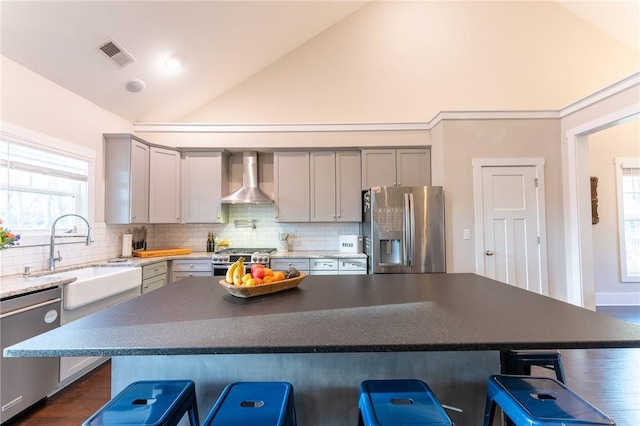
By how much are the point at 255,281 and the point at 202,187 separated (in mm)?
2866

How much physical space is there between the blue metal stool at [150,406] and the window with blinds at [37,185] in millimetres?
2331

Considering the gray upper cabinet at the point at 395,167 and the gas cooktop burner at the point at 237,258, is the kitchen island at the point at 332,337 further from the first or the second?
the gray upper cabinet at the point at 395,167

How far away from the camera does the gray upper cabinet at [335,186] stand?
12.7 ft

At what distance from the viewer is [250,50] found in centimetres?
365

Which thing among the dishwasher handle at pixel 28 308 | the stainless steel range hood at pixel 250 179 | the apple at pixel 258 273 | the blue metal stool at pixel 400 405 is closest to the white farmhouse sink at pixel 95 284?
the dishwasher handle at pixel 28 308

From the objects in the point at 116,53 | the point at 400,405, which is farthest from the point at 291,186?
the point at 400,405

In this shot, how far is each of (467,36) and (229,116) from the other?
12.8 feet

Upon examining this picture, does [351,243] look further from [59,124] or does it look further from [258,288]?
[59,124]

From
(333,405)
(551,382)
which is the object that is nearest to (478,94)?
(551,382)

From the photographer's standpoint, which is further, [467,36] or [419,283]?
[467,36]

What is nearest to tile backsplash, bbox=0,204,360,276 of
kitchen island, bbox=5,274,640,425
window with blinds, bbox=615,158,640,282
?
kitchen island, bbox=5,274,640,425

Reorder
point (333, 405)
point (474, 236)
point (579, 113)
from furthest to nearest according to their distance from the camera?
1. point (474, 236)
2. point (579, 113)
3. point (333, 405)

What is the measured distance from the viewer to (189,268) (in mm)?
3545

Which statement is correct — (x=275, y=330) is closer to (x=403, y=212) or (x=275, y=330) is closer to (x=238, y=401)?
(x=238, y=401)
